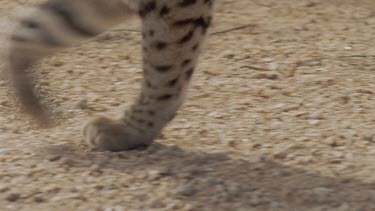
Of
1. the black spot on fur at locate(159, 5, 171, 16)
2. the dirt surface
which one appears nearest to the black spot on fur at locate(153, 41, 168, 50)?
the black spot on fur at locate(159, 5, 171, 16)

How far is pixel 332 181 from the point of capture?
114 inches

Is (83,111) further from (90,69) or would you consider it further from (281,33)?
(281,33)

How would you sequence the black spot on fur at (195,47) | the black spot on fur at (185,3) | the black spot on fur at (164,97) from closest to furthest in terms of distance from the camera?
the black spot on fur at (185,3) → the black spot on fur at (195,47) → the black spot on fur at (164,97)

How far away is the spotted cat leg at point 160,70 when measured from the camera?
277 cm

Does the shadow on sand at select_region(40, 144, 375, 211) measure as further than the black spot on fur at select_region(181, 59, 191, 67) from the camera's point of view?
No

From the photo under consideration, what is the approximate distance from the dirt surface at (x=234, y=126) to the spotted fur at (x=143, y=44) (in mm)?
109

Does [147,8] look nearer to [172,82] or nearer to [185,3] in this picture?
[185,3]

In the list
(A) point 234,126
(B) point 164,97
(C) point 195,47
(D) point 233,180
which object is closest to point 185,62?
(C) point 195,47

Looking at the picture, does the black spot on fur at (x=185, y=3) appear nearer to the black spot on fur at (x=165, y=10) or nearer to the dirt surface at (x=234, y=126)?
the black spot on fur at (x=165, y=10)

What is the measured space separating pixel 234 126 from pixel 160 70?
62cm

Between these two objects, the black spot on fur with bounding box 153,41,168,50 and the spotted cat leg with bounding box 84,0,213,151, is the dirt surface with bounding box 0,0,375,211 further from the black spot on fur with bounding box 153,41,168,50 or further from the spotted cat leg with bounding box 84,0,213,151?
the black spot on fur with bounding box 153,41,168,50

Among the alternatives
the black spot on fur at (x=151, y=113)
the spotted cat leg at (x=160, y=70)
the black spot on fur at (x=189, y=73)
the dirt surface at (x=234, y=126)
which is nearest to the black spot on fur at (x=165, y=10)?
the spotted cat leg at (x=160, y=70)

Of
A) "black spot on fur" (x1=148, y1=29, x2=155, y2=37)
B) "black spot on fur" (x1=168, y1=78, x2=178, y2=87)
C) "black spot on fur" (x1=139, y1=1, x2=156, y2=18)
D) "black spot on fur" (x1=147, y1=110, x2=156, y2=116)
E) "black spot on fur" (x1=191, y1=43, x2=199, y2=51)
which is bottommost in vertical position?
"black spot on fur" (x1=147, y1=110, x2=156, y2=116)

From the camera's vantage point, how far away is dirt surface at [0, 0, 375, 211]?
2.80 m
